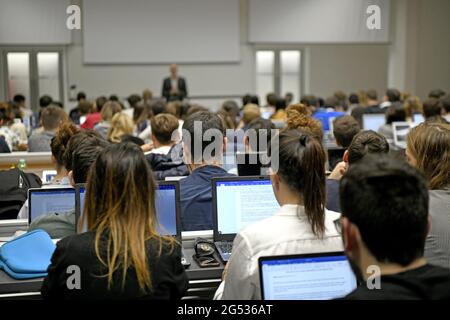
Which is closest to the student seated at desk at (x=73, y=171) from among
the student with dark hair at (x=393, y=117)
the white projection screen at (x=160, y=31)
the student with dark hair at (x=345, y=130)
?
the student with dark hair at (x=345, y=130)

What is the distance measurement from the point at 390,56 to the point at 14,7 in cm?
759

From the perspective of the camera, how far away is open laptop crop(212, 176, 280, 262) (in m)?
2.76

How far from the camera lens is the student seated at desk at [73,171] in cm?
269

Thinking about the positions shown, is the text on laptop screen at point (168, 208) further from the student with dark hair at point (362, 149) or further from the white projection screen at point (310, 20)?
the white projection screen at point (310, 20)

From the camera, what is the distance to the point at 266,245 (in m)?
1.87

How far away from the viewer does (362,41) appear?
40.4ft

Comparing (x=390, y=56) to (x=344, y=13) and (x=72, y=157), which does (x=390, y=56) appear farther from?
(x=72, y=157)

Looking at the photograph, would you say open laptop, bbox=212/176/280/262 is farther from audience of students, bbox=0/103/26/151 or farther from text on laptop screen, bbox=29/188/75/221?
audience of students, bbox=0/103/26/151

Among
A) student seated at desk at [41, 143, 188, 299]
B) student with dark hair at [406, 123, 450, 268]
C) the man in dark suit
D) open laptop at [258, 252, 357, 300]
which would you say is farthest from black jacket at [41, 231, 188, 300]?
the man in dark suit

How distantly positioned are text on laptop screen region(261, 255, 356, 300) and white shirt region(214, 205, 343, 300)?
66 millimetres

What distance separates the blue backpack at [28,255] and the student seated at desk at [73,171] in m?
0.20

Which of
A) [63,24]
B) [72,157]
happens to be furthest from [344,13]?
[72,157]

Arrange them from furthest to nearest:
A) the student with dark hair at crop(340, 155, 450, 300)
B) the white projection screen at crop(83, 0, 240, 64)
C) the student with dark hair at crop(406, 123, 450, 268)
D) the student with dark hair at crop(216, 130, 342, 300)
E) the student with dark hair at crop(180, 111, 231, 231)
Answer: the white projection screen at crop(83, 0, 240, 64)
the student with dark hair at crop(180, 111, 231, 231)
the student with dark hair at crop(406, 123, 450, 268)
the student with dark hair at crop(216, 130, 342, 300)
the student with dark hair at crop(340, 155, 450, 300)
